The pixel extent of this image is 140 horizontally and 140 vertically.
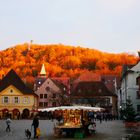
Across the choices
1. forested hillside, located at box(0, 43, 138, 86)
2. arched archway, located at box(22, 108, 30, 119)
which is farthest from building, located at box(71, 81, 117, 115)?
forested hillside, located at box(0, 43, 138, 86)

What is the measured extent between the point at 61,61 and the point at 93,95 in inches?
1602

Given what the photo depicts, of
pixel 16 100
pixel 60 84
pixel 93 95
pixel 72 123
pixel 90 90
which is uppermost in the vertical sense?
pixel 60 84

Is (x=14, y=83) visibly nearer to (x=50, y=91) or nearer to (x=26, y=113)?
(x=26, y=113)

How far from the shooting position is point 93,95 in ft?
334

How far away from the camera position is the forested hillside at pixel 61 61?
136 metres

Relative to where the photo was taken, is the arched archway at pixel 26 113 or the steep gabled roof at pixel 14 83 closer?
the arched archway at pixel 26 113

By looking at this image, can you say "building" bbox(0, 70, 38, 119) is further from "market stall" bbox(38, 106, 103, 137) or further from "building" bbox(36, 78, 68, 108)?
"market stall" bbox(38, 106, 103, 137)

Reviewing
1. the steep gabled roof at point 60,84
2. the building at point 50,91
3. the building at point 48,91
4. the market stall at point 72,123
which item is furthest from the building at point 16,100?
the market stall at point 72,123

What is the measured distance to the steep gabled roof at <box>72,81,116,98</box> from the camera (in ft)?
337

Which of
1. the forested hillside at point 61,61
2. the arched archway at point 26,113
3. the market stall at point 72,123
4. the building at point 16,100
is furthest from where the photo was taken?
the forested hillside at point 61,61

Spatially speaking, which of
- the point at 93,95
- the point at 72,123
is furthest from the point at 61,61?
the point at 72,123

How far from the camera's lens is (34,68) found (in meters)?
143

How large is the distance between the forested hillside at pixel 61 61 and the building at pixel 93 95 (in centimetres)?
3071

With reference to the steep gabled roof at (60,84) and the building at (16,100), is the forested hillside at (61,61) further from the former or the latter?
the building at (16,100)
